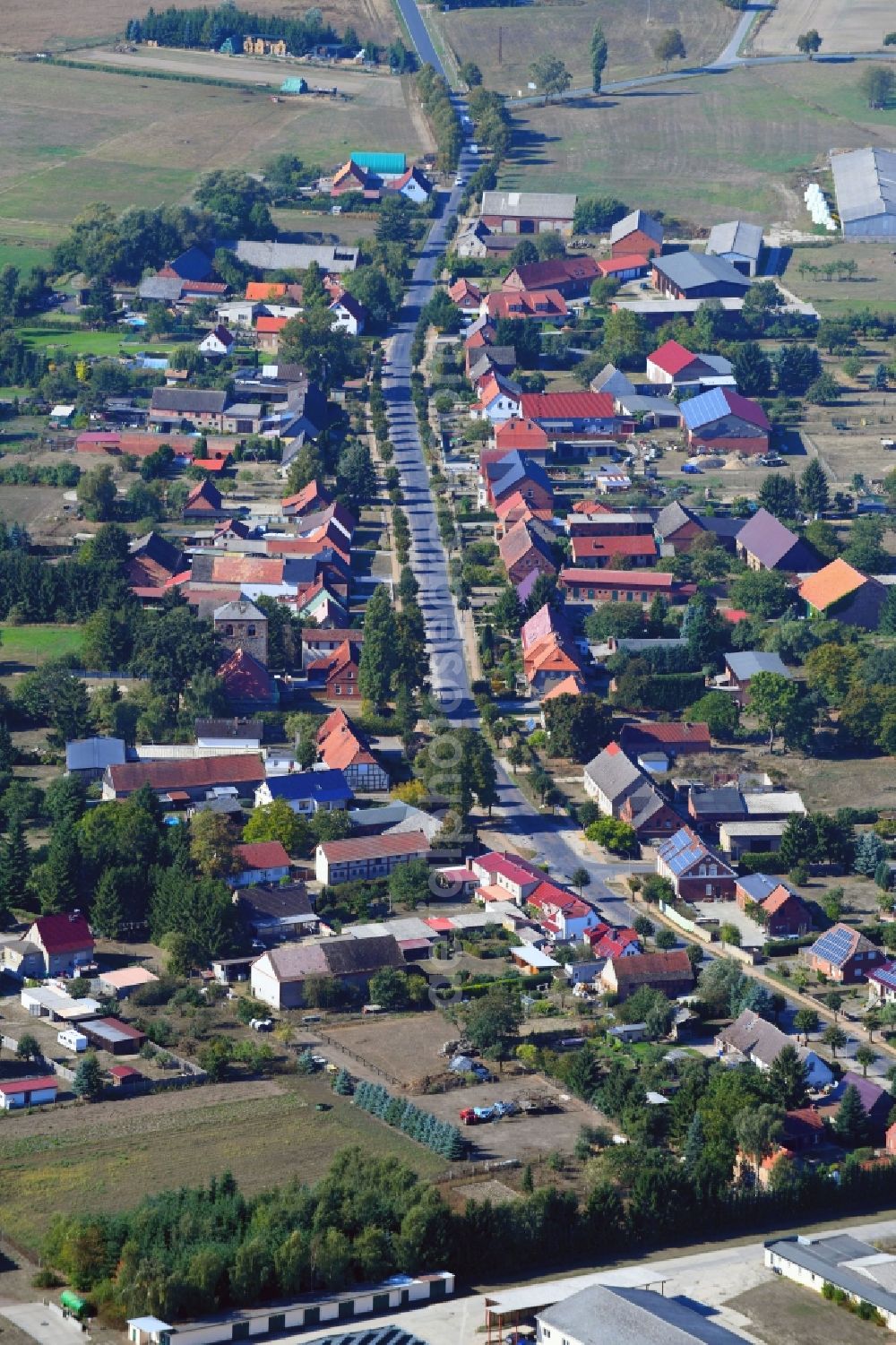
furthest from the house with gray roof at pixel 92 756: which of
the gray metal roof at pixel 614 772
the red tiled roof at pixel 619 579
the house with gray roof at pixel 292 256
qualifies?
the house with gray roof at pixel 292 256

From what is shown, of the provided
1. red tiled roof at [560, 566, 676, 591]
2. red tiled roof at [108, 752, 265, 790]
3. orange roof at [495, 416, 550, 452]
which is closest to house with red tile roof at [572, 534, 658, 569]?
red tiled roof at [560, 566, 676, 591]

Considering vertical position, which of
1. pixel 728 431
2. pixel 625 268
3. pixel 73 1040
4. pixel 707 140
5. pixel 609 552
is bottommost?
pixel 707 140

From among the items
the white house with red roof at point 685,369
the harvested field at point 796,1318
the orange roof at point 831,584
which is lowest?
the white house with red roof at point 685,369

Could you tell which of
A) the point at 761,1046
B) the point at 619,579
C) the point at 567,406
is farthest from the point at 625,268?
the point at 761,1046

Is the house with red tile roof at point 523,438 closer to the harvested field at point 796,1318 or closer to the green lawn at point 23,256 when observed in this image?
the green lawn at point 23,256

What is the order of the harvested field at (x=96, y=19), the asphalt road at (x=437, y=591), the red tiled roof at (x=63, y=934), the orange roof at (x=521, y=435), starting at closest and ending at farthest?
1. the red tiled roof at (x=63, y=934)
2. the asphalt road at (x=437, y=591)
3. the orange roof at (x=521, y=435)
4. the harvested field at (x=96, y=19)

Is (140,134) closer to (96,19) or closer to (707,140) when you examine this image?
(96,19)
